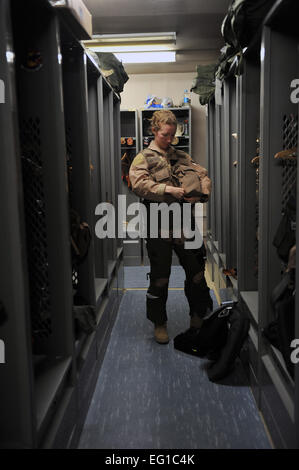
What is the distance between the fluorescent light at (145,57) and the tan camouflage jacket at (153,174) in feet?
8.77

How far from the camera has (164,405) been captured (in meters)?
2.26

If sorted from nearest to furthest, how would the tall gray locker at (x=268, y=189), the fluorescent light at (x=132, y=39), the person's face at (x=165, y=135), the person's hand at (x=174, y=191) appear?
the tall gray locker at (x=268, y=189), the person's hand at (x=174, y=191), the person's face at (x=165, y=135), the fluorescent light at (x=132, y=39)

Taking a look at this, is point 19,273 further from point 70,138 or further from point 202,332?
point 202,332

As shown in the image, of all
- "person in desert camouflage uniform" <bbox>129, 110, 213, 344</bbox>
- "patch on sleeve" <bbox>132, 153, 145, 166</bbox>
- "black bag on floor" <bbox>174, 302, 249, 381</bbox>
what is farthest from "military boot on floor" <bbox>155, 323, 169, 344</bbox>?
"patch on sleeve" <bbox>132, 153, 145, 166</bbox>

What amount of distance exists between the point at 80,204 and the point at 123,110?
13.3 feet

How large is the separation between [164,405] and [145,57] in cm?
445

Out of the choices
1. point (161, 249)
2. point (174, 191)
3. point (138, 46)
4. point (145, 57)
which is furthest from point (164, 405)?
point (145, 57)

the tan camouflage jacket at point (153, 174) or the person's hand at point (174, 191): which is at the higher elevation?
the tan camouflage jacket at point (153, 174)

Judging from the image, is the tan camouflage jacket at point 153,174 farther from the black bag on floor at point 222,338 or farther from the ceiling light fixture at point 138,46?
the ceiling light fixture at point 138,46

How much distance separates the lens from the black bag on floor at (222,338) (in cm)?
245

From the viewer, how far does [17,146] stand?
3.95ft

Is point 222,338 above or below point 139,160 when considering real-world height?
below

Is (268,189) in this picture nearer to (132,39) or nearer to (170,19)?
(170,19)

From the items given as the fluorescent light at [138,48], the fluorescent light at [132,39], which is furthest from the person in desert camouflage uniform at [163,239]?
the fluorescent light at [138,48]
